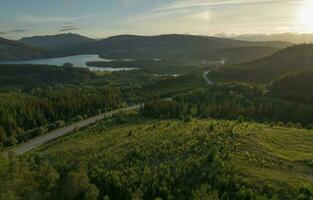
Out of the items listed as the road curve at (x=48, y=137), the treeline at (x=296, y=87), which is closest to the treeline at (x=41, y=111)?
the road curve at (x=48, y=137)

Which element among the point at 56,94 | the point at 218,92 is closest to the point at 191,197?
the point at 218,92

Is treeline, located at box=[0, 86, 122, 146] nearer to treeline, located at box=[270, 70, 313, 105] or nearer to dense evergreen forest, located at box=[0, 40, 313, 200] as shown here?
dense evergreen forest, located at box=[0, 40, 313, 200]

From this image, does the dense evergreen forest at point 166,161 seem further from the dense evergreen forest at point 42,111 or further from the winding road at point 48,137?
the winding road at point 48,137

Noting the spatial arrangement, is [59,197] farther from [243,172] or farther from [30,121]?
[30,121]

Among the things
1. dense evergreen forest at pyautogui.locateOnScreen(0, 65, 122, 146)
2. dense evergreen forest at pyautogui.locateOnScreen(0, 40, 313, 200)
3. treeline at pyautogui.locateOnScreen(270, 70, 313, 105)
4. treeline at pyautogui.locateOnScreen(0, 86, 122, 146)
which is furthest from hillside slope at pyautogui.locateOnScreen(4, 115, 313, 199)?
treeline at pyautogui.locateOnScreen(270, 70, 313, 105)

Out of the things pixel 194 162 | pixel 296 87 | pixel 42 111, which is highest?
pixel 194 162

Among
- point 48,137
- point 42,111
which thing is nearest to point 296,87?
point 42,111

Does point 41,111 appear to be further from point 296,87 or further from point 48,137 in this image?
point 296,87

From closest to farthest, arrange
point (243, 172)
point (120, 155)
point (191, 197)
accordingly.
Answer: point (191, 197) → point (243, 172) → point (120, 155)
